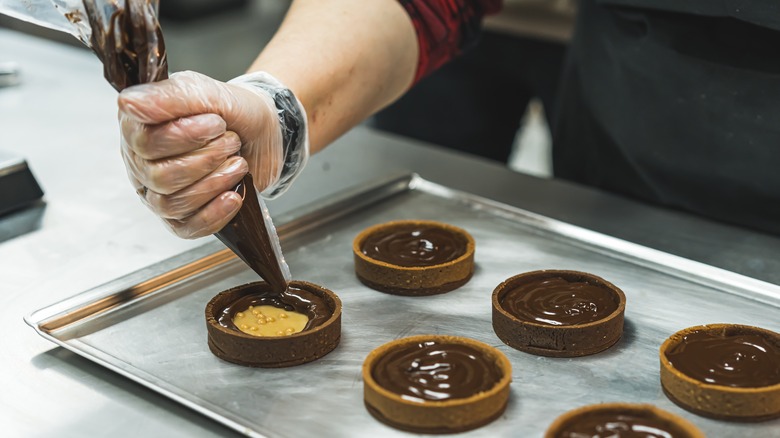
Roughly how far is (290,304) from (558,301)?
0.49 m

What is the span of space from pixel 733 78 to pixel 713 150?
0.18 metres

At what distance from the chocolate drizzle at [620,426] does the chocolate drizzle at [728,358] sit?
5.4 inches

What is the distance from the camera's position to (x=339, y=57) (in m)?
1.97

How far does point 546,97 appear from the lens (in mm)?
2918

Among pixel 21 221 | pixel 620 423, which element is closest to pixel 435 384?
pixel 620 423

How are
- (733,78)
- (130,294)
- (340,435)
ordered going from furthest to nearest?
(733,78) → (130,294) → (340,435)

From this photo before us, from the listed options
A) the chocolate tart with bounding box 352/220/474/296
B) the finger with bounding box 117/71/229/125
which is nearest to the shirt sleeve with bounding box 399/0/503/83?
the chocolate tart with bounding box 352/220/474/296

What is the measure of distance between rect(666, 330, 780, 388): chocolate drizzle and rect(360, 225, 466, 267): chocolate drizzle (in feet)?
1.64

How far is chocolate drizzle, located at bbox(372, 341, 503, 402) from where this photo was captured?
136cm

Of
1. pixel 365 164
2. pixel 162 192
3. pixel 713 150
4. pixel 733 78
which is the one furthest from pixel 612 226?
pixel 162 192

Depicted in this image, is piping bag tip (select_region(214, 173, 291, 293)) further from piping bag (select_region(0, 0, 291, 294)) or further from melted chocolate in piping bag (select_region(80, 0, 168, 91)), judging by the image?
melted chocolate in piping bag (select_region(80, 0, 168, 91))

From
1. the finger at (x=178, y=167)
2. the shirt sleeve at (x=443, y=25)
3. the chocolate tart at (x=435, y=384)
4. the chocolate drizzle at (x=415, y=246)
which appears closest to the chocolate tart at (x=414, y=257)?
the chocolate drizzle at (x=415, y=246)

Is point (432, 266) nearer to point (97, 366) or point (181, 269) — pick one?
point (181, 269)

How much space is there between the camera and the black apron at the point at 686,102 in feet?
6.17
